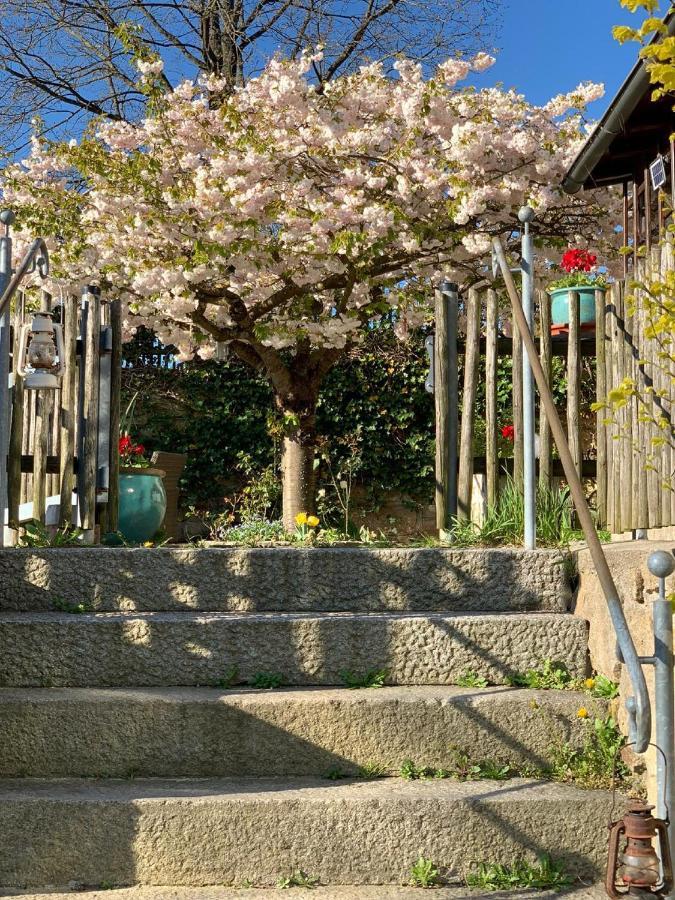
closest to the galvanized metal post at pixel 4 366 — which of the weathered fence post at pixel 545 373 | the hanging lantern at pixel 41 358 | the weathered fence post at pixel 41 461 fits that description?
the hanging lantern at pixel 41 358

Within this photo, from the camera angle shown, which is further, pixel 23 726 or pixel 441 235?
pixel 441 235

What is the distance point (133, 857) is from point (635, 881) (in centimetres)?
142

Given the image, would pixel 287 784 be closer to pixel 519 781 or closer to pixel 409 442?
pixel 519 781

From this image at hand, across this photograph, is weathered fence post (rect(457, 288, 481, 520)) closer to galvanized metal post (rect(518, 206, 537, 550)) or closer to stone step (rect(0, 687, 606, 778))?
galvanized metal post (rect(518, 206, 537, 550))

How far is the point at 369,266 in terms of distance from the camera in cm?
764

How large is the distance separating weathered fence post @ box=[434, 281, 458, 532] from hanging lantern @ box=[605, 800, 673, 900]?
2.43m

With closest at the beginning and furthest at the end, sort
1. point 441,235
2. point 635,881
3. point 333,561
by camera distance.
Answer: point 635,881, point 333,561, point 441,235

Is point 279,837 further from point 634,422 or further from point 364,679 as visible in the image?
point 634,422

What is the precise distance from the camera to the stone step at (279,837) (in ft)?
8.93

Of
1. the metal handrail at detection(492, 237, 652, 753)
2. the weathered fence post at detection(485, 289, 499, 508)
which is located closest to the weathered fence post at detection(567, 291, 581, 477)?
the weathered fence post at detection(485, 289, 499, 508)

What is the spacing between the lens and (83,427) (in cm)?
464

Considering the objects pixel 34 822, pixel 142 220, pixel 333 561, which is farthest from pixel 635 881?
pixel 142 220

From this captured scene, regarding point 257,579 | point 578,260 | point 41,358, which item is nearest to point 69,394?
point 41,358

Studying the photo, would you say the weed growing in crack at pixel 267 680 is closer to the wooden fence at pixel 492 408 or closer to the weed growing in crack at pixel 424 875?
the weed growing in crack at pixel 424 875
